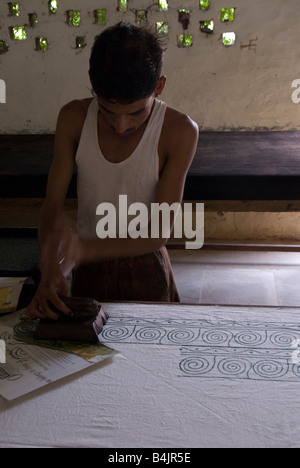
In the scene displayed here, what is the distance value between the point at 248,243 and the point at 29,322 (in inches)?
91.4

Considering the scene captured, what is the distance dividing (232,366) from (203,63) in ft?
7.64

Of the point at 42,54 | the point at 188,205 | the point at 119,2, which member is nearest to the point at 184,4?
the point at 119,2

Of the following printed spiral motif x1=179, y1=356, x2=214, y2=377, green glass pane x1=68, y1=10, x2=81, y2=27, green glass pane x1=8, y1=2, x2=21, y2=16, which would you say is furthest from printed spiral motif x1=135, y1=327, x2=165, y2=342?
green glass pane x1=8, y1=2, x2=21, y2=16

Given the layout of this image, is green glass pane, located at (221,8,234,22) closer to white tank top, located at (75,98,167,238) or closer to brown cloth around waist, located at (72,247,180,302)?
white tank top, located at (75,98,167,238)

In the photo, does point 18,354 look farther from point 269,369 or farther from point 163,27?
point 163,27

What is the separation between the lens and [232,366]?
103 cm

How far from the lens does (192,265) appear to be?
3.20 metres

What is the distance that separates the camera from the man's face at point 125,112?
132cm

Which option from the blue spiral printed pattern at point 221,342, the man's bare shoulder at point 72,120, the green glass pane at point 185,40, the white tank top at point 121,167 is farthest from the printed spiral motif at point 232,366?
the green glass pane at point 185,40

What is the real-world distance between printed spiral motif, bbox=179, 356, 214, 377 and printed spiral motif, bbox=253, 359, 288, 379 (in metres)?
0.09

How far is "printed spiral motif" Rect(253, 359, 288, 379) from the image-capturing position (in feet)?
3.29

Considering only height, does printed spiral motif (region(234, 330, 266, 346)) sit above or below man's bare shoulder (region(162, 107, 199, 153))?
below

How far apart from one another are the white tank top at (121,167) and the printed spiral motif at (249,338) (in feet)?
1.86

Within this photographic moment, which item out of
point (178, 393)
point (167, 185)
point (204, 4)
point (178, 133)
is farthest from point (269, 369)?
point (204, 4)
